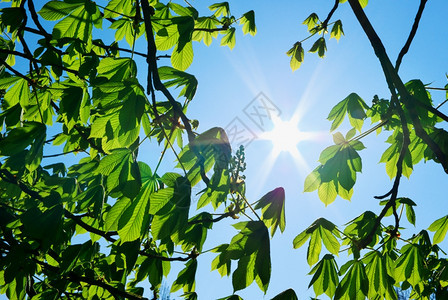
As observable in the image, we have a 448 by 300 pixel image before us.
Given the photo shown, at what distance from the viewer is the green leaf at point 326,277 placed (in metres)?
1.64

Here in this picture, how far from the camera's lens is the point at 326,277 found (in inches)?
65.1

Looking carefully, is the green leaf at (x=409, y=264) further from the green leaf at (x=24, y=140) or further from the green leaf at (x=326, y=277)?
the green leaf at (x=24, y=140)

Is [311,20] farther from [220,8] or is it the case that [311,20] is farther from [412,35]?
[412,35]

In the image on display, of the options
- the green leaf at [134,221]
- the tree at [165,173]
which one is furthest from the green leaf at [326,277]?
the green leaf at [134,221]

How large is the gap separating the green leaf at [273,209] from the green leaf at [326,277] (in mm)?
572

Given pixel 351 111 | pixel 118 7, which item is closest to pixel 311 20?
pixel 351 111

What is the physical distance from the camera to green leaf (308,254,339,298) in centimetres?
164

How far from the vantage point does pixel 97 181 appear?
1.48m

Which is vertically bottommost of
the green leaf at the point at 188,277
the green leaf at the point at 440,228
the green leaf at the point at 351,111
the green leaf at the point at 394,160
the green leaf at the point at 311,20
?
the green leaf at the point at 188,277

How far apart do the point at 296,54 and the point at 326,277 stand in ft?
7.63

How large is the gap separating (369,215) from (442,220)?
612 mm

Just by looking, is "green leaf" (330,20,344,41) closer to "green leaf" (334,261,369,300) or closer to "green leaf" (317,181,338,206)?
"green leaf" (317,181,338,206)

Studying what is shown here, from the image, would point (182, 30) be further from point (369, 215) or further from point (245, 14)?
→ point (245, 14)

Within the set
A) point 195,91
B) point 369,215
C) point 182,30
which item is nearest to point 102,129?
point 195,91
